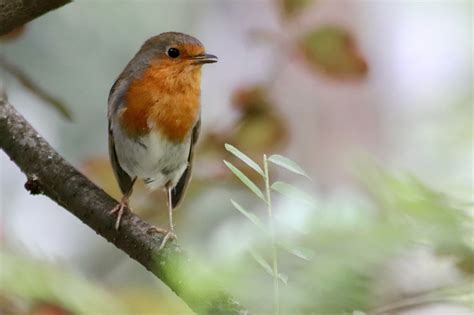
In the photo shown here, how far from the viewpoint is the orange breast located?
2.79 meters

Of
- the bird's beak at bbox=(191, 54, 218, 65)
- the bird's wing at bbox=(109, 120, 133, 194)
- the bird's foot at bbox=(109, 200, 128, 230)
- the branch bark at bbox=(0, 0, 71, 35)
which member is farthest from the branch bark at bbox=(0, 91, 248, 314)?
the bird's beak at bbox=(191, 54, 218, 65)

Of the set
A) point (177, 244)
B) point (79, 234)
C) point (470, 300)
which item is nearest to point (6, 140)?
point (177, 244)

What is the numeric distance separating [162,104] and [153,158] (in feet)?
0.62

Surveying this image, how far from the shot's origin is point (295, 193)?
0.85 m

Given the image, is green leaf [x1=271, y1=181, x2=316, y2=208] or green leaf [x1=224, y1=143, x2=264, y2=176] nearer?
green leaf [x1=271, y1=181, x2=316, y2=208]

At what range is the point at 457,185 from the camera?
0.88 m

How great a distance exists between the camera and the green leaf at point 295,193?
31.1 inches

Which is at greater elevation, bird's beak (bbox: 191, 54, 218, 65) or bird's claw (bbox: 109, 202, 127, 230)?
bird's beak (bbox: 191, 54, 218, 65)

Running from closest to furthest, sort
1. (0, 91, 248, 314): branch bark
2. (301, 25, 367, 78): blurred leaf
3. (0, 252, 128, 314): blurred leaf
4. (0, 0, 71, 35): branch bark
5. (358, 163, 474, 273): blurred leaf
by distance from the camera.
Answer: (358, 163, 474, 273): blurred leaf < (0, 252, 128, 314): blurred leaf < (0, 0, 71, 35): branch bark < (0, 91, 248, 314): branch bark < (301, 25, 367, 78): blurred leaf

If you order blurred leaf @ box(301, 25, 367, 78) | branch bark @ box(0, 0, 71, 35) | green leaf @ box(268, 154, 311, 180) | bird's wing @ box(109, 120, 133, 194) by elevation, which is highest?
blurred leaf @ box(301, 25, 367, 78)

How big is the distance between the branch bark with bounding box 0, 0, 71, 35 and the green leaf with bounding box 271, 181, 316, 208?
2.85 feet

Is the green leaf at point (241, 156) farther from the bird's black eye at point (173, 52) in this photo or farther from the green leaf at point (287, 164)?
the bird's black eye at point (173, 52)

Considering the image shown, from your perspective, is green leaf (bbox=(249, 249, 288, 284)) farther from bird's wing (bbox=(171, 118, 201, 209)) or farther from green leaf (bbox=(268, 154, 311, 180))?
bird's wing (bbox=(171, 118, 201, 209))

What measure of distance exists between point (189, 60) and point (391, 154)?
2756mm
